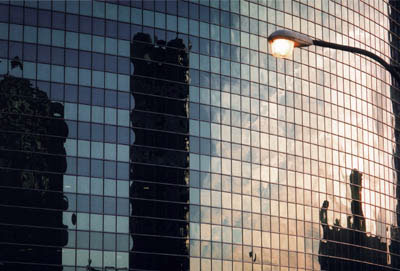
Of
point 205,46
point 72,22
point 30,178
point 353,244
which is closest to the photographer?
point 30,178

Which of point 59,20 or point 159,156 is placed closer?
point 59,20

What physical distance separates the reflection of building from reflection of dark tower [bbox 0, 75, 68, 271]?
26.2 m

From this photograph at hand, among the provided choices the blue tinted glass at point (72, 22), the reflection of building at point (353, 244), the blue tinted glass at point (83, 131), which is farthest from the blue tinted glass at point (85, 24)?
the reflection of building at point (353, 244)

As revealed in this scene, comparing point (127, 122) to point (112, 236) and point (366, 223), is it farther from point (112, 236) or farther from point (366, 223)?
point (366, 223)

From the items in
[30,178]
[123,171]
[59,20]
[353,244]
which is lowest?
[353,244]

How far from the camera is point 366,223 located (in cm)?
8762

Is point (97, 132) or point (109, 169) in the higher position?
point (97, 132)

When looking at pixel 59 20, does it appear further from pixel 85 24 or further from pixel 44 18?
pixel 85 24

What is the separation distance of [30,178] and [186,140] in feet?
44.6

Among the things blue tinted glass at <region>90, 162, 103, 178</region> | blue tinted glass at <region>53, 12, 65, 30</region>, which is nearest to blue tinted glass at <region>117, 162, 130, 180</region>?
blue tinted glass at <region>90, 162, 103, 178</region>

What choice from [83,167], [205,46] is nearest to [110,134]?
[83,167]

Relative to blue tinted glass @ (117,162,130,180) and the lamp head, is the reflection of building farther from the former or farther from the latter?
the lamp head

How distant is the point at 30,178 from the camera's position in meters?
67.6

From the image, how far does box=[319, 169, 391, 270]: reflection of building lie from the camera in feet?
272
